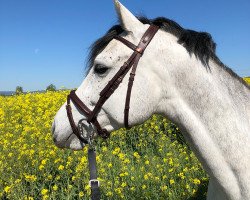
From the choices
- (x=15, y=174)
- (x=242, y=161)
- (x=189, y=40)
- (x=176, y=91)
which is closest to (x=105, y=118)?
(x=176, y=91)

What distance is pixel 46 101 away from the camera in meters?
10.8

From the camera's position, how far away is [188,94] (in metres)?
2.16

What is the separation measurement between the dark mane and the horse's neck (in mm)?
84

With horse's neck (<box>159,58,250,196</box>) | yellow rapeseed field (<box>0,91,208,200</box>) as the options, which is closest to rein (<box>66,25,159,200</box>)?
horse's neck (<box>159,58,250,196</box>)

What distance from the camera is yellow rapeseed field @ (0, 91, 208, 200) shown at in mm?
4492

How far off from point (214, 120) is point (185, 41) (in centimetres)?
54

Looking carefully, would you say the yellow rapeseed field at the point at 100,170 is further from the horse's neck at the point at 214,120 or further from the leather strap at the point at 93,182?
the horse's neck at the point at 214,120

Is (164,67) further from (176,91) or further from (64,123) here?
(64,123)

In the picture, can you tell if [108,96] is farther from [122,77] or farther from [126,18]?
[126,18]

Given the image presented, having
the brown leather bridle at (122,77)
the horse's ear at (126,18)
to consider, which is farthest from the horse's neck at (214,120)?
the horse's ear at (126,18)

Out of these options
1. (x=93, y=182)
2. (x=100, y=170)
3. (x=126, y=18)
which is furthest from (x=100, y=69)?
(x=100, y=170)

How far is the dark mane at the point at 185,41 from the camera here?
7.13 feet

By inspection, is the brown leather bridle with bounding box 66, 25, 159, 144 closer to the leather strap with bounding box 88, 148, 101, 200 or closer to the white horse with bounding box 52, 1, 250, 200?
the white horse with bounding box 52, 1, 250, 200

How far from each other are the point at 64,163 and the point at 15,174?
0.85m
